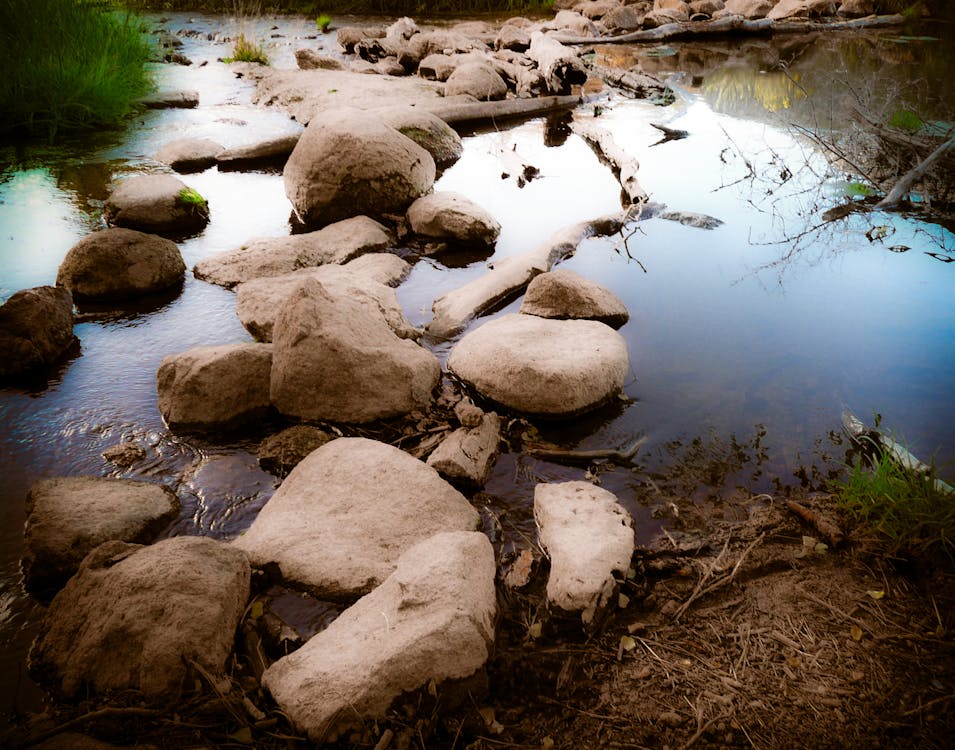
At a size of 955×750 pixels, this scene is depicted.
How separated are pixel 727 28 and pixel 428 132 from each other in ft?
36.8

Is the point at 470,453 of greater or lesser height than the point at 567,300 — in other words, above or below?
below

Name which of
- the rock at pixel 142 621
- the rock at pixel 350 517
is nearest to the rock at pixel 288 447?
the rock at pixel 350 517

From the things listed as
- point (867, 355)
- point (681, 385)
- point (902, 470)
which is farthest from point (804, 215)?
point (902, 470)

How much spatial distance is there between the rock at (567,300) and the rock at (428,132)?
11.3 ft

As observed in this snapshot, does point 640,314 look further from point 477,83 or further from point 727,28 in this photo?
point 727,28

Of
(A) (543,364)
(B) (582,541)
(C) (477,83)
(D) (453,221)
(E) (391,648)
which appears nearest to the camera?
(E) (391,648)

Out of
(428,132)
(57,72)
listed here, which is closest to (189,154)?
(57,72)

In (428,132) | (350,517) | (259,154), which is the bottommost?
(259,154)

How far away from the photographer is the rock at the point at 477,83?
10047mm

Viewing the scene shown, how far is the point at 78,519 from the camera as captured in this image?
2771 millimetres

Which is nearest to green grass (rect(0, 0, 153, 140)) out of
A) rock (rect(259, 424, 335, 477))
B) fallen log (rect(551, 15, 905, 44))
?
rock (rect(259, 424, 335, 477))

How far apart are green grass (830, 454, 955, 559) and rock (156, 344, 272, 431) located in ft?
9.98

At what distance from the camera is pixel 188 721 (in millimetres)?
2123

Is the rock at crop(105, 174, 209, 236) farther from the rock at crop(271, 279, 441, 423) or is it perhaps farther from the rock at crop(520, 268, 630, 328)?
the rock at crop(520, 268, 630, 328)
